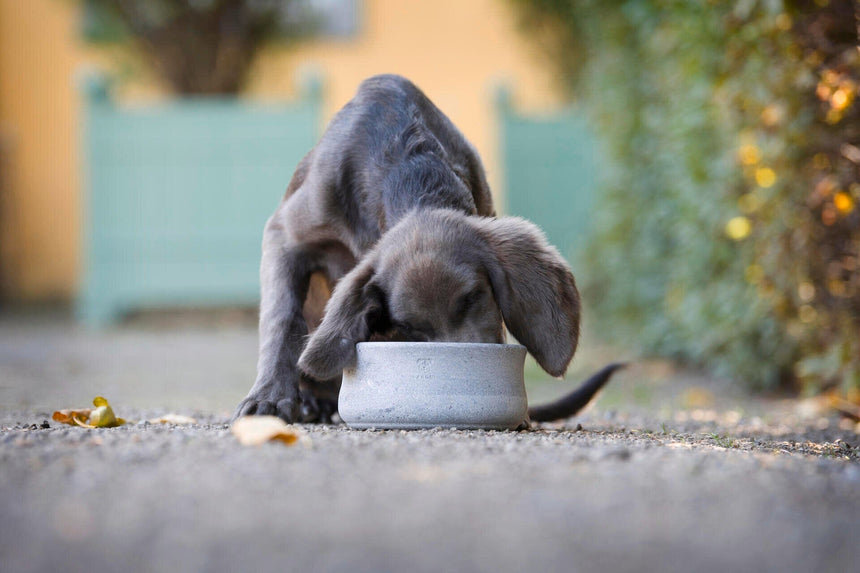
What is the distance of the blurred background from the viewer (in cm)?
500

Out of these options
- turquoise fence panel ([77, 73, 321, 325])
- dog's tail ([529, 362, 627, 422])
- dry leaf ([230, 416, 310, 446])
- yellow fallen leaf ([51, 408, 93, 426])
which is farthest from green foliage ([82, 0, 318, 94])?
dry leaf ([230, 416, 310, 446])

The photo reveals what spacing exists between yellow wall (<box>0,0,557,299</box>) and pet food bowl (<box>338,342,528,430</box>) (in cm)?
962

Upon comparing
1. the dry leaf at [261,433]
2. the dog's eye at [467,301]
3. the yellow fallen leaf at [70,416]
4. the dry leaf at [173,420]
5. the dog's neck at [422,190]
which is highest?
the dog's neck at [422,190]

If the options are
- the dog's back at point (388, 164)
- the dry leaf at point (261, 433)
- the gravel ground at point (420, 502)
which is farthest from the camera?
the dog's back at point (388, 164)

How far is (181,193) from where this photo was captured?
11.3m

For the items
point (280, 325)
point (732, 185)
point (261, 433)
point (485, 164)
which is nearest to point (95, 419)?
point (280, 325)

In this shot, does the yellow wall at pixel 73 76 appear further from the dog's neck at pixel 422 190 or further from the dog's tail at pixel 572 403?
the dog's neck at pixel 422 190

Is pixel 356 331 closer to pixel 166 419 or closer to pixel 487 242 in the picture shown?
pixel 487 242

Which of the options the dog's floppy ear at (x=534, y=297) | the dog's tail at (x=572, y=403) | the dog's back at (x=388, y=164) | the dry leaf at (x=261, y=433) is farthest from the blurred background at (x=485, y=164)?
the dry leaf at (x=261, y=433)

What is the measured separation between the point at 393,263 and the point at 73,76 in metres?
12.0

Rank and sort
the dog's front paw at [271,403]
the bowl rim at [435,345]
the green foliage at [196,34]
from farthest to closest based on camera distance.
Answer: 1. the green foliage at [196,34]
2. the dog's front paw at [271,403]
3. the bowl rim at [435,345]

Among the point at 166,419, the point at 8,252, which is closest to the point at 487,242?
the point at 166,419

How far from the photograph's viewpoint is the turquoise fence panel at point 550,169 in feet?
39.4

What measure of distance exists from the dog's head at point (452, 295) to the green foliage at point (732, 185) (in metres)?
1.76
